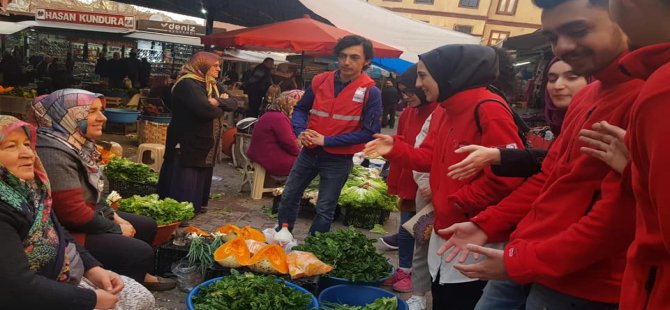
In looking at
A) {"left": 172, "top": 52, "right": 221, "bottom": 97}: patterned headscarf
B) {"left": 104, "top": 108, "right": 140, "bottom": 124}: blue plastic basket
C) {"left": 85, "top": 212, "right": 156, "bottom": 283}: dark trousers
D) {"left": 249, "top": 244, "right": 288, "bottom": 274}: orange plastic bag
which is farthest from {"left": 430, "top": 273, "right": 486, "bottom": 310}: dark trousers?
{"left": 104, "top": 108, "right": 140, "bottom": 124}: blue plastic basket

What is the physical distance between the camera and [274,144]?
5957 millimetres

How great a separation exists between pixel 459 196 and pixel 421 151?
0.84 m

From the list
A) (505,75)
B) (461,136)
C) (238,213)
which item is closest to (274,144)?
(238,213)

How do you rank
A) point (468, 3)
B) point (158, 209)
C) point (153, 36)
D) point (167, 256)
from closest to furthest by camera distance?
1. point (167, 256)
2. point (158, 209)
3. point (153, 36)
4. point (468, 3)

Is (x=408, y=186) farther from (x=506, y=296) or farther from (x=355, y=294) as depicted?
(x=506, y=296)

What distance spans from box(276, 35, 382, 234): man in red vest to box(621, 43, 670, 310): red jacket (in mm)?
3031

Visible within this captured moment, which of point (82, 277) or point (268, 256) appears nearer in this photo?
point (82, 277)

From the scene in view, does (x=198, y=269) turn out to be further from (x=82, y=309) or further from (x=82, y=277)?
(x=82, y=309)

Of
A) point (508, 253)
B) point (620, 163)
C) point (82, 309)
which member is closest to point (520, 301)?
point (508, 253)

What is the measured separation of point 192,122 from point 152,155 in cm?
214

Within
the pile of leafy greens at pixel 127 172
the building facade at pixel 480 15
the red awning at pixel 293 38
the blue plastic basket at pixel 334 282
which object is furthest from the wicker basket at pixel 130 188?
the building facade at pixel 480 15

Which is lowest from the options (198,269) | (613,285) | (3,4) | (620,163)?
(198,269)

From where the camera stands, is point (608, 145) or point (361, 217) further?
point (361, 217)

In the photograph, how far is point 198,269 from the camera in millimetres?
3688
